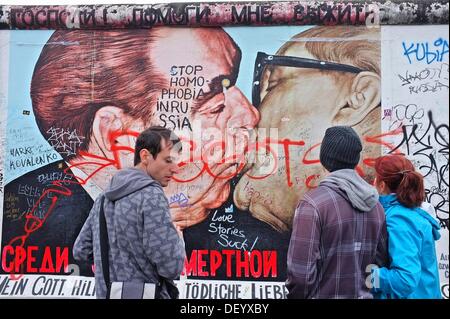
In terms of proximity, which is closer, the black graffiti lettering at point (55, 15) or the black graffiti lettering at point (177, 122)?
the black graffiti lettering at point (177, 122)

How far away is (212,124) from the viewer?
20.8 ft

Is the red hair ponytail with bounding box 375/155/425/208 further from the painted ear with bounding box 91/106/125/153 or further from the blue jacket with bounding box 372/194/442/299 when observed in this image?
the painted ear with bounding box 91/106/125/153

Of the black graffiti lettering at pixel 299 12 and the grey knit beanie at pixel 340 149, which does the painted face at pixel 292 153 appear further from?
the grey knit beanie at pixel 340 149

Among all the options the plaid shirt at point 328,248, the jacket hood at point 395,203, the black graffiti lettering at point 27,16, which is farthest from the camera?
the black graffiti lettering at point 27,16

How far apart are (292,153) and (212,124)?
1007mm

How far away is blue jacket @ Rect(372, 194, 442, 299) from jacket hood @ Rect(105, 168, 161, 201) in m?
1.42

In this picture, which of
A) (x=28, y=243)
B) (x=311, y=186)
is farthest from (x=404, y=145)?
(x=28, y=243)

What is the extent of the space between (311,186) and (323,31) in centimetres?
183

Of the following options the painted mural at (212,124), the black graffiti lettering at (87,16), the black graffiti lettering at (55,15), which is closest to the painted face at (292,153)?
the painted mural at (212,124)

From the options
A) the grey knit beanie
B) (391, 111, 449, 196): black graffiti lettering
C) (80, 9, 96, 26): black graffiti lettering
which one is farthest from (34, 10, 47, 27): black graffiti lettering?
the grey knit beanie

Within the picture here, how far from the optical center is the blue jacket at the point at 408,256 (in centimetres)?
305

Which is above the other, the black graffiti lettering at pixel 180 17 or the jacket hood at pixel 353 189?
the black graffiti lettering at pixel 180 17

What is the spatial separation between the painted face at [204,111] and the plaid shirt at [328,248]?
10.7 ft

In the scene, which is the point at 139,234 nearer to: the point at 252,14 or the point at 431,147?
the point at 252,14
